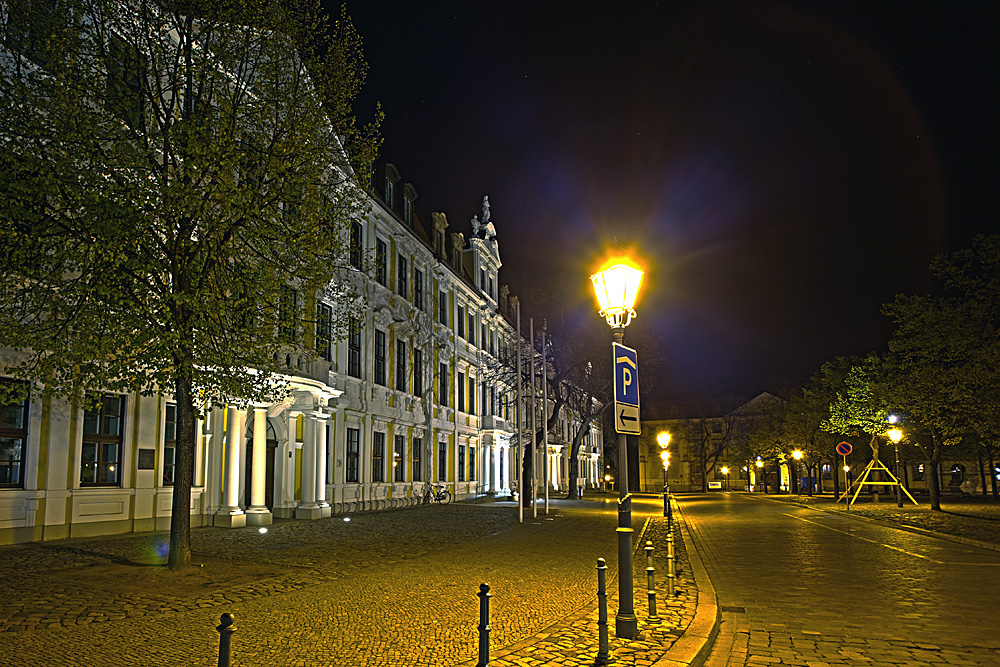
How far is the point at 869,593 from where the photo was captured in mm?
10711

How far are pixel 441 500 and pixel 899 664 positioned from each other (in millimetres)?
30282

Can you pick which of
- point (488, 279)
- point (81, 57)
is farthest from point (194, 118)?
point (488, 279)

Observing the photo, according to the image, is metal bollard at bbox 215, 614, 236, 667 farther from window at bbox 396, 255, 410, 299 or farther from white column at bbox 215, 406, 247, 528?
window at bbox 396, 255, 410, 299

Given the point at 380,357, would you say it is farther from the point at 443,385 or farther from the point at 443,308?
the point at 443,308

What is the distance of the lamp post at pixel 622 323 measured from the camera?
7312 mm

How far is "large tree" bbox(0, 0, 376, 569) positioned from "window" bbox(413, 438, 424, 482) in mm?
22082

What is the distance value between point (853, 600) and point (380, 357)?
23.3m

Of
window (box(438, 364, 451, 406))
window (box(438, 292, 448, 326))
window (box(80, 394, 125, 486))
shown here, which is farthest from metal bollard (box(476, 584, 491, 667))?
window (box(438, 292, 448, 326))

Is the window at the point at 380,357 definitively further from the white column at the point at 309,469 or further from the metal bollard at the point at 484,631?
the metal bollard at the point at 484,631

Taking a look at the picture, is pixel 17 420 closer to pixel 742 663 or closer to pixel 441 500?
pixel 742 663

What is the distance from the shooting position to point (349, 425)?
28.2m

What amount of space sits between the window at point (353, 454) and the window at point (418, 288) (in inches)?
322

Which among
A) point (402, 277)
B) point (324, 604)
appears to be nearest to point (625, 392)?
point (324, 604)

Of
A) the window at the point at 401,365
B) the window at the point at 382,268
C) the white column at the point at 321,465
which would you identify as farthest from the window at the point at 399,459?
the white column at the point at 321,465
